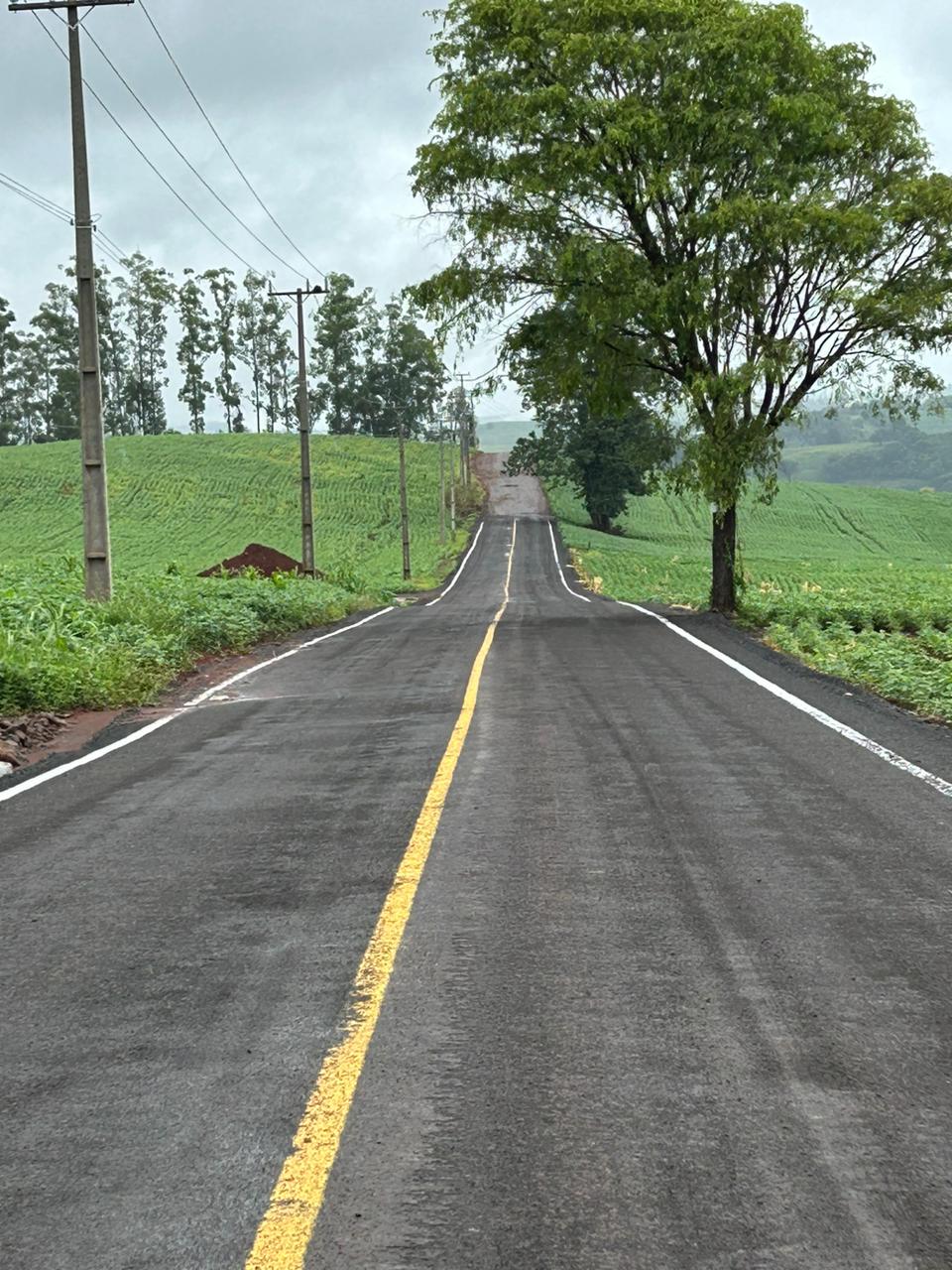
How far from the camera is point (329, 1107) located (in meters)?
3.29

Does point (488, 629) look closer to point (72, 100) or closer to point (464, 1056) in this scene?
point (72, 100)

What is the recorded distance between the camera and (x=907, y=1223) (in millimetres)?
2693

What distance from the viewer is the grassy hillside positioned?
206 feet

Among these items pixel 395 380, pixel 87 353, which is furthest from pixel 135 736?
pixel 395 380

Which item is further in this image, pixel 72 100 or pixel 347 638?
pixel 347 638

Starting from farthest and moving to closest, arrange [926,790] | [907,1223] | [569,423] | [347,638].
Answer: [569,423]
[347,638]
[926,790]
[907,1223]

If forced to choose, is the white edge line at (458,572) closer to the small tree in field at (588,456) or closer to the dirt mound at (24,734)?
the small tree in field at (588,456)

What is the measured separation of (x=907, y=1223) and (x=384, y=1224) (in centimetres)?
122

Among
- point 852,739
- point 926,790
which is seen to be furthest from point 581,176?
point 926,790

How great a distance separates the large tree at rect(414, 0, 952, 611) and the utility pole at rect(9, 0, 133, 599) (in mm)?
6583

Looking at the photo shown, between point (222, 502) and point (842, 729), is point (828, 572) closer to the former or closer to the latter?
point (842, 729)

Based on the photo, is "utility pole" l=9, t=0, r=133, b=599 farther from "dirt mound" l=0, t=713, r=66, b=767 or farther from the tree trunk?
the tree trunk

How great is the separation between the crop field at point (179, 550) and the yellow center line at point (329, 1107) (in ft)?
24.7

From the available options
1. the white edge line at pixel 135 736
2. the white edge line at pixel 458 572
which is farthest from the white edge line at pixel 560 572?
the white edge line at pixel 135 736
